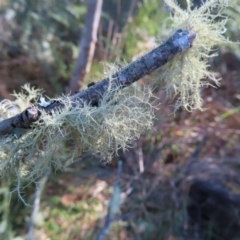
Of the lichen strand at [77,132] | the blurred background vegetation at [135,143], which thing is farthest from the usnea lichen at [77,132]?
the blurred background vegetation at [135,143]

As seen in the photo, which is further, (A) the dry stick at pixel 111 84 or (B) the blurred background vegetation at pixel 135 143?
(B) the blurred background vegetation at pixel 135 143

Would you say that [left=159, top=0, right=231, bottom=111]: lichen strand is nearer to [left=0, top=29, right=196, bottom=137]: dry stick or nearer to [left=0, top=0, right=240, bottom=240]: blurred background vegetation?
[left=0, top=29, right=196, bottom=137]: dry stick

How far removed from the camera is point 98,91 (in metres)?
0.41

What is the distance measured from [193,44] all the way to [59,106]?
0.62 ft

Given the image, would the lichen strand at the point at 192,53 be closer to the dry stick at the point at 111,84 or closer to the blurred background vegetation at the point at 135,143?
the dry stick at the point at 111,84

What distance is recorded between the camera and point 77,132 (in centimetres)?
43

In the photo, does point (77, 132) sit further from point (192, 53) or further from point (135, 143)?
point (135, 143)

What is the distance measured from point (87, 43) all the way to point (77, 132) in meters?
0.90

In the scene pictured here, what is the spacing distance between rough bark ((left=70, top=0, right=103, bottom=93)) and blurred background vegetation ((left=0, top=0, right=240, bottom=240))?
4cm

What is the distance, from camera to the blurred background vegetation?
1.28 m

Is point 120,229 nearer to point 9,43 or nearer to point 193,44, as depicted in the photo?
point 9,43

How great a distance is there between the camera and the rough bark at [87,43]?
1.23 meters

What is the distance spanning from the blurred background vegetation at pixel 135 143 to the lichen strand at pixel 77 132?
2.53ft

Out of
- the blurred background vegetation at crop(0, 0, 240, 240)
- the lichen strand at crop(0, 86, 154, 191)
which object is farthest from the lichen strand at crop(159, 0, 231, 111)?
the blurred background vegetation at crop(0, 0, 240, 240)
